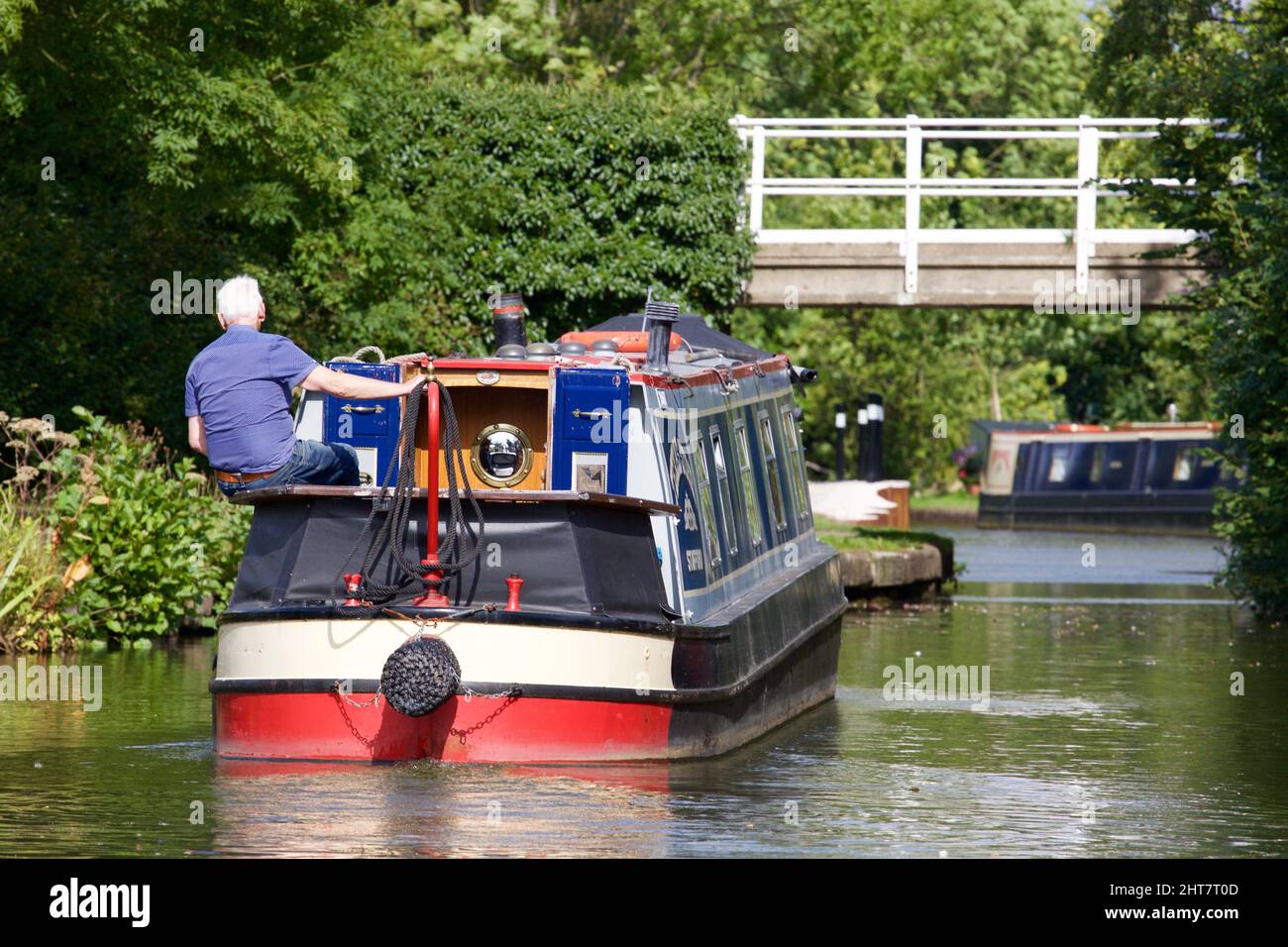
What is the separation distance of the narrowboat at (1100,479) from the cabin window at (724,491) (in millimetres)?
29214

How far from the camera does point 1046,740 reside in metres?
Result: 12.6

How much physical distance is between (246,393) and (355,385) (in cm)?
60

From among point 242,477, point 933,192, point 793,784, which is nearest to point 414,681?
point 242,477

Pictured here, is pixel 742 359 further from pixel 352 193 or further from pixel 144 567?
pixel 352 193

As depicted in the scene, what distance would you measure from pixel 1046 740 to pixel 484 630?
365 cm

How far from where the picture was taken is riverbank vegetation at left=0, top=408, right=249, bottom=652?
16.1 metres

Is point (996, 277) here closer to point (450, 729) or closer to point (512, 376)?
point (512, 376)

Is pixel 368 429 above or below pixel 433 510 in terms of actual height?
above

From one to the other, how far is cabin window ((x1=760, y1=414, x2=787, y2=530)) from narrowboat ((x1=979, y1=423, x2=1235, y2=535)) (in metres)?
27.5

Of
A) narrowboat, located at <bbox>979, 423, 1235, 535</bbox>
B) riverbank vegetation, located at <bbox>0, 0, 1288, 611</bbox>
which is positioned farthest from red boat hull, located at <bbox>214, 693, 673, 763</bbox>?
narrowboat, located at <bbox>979, 423, 1235, 535</bbox>

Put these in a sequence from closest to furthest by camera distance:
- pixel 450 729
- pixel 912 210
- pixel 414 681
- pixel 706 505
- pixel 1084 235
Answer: pixel 414 681 < pixel 450 729 < pixel 706 505 < pixel 1084 235 < pixel 912 210

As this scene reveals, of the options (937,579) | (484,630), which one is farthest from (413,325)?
(484,630)

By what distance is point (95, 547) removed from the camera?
16703mm
